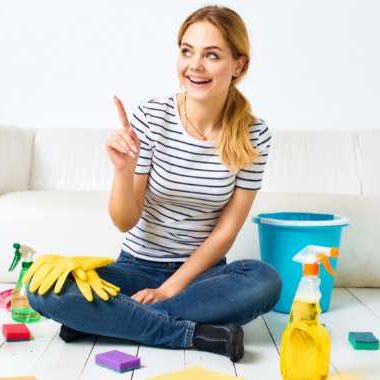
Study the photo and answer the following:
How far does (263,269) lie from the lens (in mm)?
1864

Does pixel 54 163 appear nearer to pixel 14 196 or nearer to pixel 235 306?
pixel 14 196

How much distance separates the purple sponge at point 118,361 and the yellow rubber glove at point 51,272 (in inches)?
7.6

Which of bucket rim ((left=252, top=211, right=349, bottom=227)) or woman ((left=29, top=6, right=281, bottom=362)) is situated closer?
woman ((left=29, top=6, right=281, bottom=362))

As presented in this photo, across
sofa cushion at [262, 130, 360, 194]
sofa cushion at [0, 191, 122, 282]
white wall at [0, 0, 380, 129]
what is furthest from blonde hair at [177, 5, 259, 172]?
white wall at [0, 0, 380, 129]

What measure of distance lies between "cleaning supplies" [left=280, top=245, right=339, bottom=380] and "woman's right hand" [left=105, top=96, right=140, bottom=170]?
46 centimetres

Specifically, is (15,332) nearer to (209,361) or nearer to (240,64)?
(209,361)

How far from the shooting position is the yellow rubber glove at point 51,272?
1759mm

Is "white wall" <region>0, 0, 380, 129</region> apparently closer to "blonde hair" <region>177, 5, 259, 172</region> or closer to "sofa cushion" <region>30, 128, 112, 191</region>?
"sofa cushion" <region>30, 128, 112, 191</region>

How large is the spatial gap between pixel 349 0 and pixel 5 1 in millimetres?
1394

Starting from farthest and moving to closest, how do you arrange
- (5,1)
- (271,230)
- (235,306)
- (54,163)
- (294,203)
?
(5,1) → (54,163) → (294,203) → (271,230) → (235,306)

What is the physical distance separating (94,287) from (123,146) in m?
0.33

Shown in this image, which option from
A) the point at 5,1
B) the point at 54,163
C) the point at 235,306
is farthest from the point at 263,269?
the point at 5,1

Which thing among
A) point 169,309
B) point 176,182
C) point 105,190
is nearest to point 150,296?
point 169,309

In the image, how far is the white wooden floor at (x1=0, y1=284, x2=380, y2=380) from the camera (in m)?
1.61
